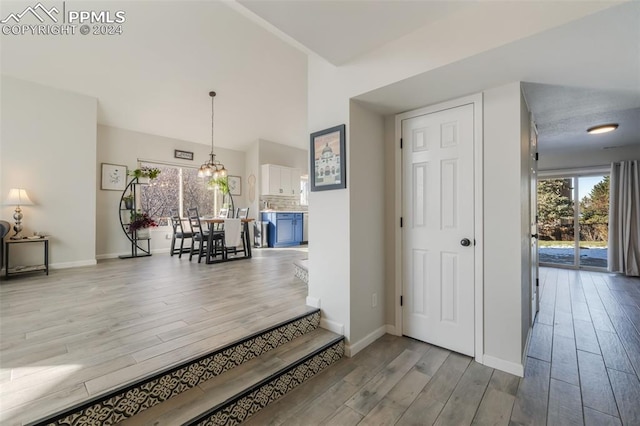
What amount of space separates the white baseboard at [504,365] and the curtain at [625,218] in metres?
4.89

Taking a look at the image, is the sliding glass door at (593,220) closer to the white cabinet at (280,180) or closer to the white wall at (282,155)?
the white wall at (282,155)

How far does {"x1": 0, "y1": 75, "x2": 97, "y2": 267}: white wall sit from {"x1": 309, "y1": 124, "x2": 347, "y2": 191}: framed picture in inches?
169

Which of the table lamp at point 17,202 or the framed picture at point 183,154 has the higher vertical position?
the framed picture at point 183,154

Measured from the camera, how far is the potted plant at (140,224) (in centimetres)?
518

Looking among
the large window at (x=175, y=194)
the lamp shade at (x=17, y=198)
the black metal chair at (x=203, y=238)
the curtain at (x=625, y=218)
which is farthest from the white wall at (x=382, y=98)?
the curtain at (x=625, y=218)

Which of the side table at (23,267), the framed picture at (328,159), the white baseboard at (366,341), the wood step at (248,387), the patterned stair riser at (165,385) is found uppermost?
the framed picture at (328,159)

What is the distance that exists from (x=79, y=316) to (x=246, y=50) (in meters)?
3.94

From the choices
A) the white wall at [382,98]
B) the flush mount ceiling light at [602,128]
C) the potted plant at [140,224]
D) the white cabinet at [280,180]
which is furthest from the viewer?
the white cabinet at [280,180]

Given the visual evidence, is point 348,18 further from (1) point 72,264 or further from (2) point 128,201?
(2) point 128,201

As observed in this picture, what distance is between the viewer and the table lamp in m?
3.61

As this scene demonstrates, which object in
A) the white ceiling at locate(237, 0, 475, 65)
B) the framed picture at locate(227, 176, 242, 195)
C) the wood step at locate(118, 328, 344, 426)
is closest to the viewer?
the wood step at locate(118, 328, 344, 426)

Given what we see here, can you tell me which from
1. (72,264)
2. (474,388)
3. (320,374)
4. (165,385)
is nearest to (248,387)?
(165,385)

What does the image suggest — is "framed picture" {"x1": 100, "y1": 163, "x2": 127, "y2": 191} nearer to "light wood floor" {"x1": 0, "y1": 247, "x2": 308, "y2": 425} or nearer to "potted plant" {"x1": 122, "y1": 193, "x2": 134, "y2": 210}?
"potted plant" {"x1": 122, "y1": 193, "x2": 134, "y2": 210}

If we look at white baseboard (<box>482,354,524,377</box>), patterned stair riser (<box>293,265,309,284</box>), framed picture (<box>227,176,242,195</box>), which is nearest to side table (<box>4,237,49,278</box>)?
patterned stair riser (<box>293,265,309,284</box>)
